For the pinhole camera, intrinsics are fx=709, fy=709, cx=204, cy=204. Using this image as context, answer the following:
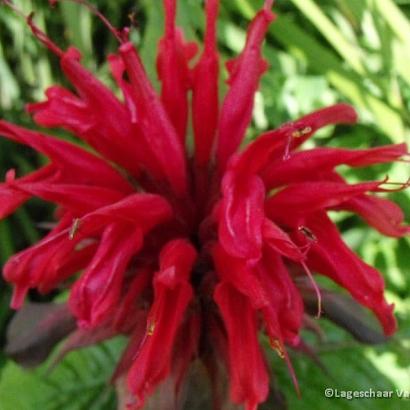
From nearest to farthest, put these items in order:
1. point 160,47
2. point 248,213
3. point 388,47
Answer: point 248,213
point 160,47
point 388,47

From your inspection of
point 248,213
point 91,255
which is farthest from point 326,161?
point 91,255

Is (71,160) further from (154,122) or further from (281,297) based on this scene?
(281,297)

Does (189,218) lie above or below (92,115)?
below

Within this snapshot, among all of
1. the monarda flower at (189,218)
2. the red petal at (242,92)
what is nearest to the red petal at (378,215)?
the monarda flower at (189,218)

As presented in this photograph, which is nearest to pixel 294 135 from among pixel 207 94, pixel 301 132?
pixel 301 132

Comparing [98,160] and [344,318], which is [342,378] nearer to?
[344,318]

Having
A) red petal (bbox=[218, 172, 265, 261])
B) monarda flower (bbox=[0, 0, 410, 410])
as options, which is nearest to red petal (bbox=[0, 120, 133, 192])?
monarda flower (bbox=[0, 0, 410, 410])

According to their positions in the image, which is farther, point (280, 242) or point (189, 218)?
point (189, 218)
